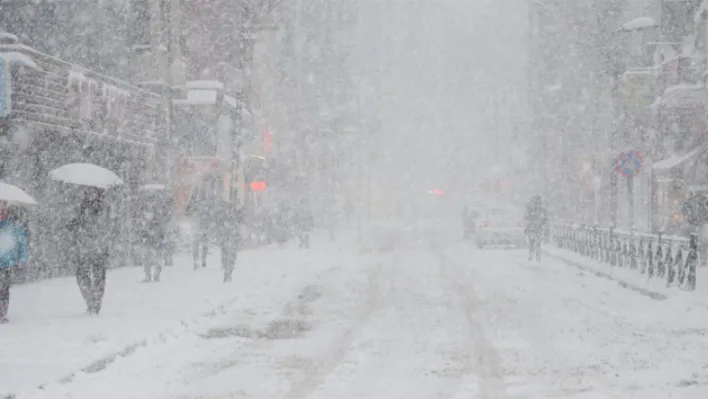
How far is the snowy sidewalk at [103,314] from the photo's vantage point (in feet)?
35.0

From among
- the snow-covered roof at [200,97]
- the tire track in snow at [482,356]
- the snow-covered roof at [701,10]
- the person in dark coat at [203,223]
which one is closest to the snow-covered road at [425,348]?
the tire track in snow at [482,356]

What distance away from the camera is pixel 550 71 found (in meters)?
79.8

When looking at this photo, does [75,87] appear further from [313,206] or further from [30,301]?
[313,206]

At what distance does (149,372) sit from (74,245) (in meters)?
5.14

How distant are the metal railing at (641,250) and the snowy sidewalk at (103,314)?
785 centimetres

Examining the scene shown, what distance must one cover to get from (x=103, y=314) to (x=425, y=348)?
5530 mm

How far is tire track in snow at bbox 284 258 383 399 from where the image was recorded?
9555mm

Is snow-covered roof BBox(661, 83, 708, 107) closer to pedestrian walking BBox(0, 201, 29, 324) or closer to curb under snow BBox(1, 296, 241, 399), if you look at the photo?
curb under snow BBox(1, 296, 241, 399)

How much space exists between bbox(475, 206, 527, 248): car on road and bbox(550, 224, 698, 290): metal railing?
64.1 inches

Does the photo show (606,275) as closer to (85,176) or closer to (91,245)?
(91,245)

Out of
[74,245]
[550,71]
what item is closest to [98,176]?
[74,245]

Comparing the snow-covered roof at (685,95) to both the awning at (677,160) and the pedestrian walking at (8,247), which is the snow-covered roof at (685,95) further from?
the pedestrian walking at (8,247)

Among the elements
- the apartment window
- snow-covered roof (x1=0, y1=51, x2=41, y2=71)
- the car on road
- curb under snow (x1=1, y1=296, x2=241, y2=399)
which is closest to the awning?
the car on road

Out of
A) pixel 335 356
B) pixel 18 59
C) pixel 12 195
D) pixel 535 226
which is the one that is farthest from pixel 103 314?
pixel 535 226
